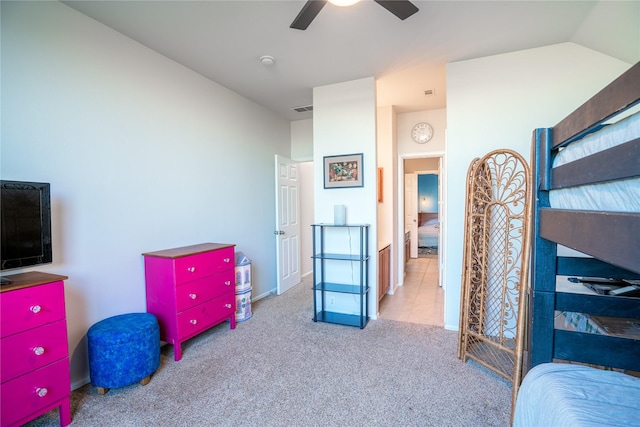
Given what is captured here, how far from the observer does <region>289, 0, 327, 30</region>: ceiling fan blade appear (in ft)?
5.41

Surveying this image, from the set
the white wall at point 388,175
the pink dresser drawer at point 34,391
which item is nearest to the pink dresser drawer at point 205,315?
the pink dresser drawer at point 34,391

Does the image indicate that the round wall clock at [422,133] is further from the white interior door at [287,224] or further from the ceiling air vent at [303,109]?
the white interior door at [287,224]

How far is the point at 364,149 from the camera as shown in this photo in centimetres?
323

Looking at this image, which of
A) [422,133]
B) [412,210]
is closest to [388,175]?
[422,133]

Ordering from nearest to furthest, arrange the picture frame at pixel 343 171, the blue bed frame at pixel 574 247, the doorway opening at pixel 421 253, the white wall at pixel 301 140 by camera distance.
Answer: the blue bed frame at pixel 574 247, the picture frame at pixel 343 171, the doorway opening at pixel 421 253, the white wall at pixel 301 140

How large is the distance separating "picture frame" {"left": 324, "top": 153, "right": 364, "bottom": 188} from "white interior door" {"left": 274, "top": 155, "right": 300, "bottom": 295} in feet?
3.44

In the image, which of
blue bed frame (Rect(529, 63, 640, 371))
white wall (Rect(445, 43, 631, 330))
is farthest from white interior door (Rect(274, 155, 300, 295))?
blue bed frame (Rect(529, 63, 640, 371))

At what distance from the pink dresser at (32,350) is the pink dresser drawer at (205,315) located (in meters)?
0.82

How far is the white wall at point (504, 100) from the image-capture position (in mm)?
2504

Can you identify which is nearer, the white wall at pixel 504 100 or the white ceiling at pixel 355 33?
the white ceiling at pixel 355 33

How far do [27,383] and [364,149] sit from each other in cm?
317

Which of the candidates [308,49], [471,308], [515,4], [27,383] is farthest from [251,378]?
[515,4]

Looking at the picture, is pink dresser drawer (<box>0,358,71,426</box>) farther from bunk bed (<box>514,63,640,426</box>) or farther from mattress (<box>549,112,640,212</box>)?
mattress (<box>549,112,640,212</box>)

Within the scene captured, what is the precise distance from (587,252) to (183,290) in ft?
8.58
